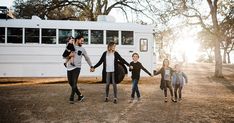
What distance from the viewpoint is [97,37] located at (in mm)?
15945

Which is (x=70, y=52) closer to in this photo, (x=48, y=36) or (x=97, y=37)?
(x=48, y=36)

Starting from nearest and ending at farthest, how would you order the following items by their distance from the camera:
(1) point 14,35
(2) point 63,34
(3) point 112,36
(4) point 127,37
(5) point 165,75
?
(5) point 165,75 < (1) point 14,35 < (2) point 63,34 < (3) point 112,36 < (4) point 127,37

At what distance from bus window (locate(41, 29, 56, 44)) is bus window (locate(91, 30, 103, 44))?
5.69ft

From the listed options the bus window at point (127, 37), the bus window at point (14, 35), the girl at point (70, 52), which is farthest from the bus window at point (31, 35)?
the girl at point (70, 52)

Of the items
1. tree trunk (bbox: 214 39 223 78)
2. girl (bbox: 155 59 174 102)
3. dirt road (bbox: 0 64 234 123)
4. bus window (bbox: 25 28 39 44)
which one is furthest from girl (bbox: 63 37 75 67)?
tree trunk (bbox: 214 39 223 78)

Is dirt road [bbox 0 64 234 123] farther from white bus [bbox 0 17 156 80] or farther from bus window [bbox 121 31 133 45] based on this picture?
bus window [bbox 121 31 133 45]

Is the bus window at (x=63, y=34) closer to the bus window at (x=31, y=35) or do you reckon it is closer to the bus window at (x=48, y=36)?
the bus window at (x=48, y=36)

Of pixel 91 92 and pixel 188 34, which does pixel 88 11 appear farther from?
pixel 91 92

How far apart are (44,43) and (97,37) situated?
2373 millimetres

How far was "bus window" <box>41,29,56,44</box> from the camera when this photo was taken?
1531 cm

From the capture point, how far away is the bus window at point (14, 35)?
15156 millimetres

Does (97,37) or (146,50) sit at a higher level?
(97,37)

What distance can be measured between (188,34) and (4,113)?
17762 millimetres

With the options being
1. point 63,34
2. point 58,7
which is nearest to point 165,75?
point 63,34
